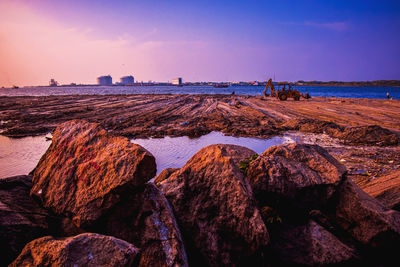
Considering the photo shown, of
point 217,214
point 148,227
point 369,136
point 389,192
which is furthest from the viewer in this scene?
point 369,136

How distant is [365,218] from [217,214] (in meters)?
2.15

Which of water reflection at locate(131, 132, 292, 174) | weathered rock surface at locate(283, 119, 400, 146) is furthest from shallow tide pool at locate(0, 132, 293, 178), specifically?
weathered rock surface at locate(283, 119, 400, 146)

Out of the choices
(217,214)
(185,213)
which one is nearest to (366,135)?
(217,214)

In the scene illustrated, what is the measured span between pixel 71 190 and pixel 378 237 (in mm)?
4311

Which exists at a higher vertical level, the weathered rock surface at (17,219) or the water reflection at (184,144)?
the weathered rock surface at (17,219)

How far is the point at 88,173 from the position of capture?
2881 millimetres

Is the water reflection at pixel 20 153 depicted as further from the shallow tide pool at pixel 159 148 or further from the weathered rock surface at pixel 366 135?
the weathered rock surface at pixel 366 135

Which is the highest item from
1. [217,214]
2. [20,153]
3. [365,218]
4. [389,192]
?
[217,214]

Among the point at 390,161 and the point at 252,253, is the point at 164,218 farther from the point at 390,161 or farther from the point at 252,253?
the point at 390,161

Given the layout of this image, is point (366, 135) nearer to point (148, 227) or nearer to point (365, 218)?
point (365, 218)

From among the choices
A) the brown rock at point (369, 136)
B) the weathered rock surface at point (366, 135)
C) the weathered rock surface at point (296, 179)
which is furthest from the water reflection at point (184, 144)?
the weathered rock surface at point (296, 179)

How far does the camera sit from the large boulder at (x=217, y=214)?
254 centimetres

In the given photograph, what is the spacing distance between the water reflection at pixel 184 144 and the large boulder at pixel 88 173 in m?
3.68

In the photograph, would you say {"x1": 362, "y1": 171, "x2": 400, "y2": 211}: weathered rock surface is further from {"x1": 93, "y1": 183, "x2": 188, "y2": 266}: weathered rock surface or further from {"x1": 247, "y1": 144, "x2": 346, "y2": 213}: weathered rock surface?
{"x1": 93, "y1": 183, "x2": 188, "y2": 266}: weathered rock surface
